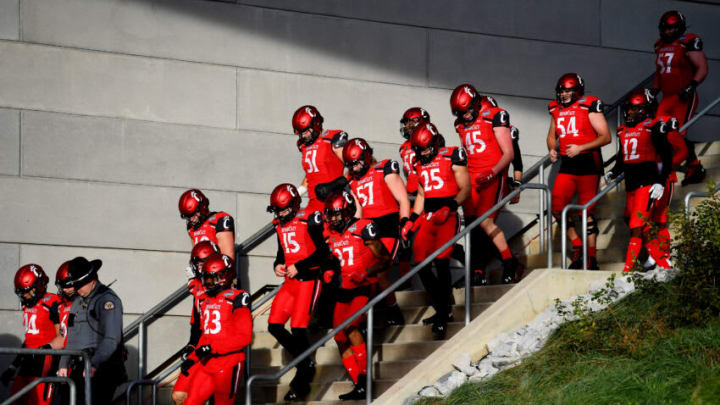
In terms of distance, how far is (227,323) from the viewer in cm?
918

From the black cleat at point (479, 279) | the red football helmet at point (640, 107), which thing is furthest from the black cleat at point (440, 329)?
the red football helmet at point (640, 107)

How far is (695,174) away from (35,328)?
717cm

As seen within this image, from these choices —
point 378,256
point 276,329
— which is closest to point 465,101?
point 378,256

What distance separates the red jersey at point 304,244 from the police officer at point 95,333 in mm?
1638

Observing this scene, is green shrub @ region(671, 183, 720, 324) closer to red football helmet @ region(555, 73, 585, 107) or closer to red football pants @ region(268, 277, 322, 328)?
red football helmet @ region(555, 73, 585, 107)

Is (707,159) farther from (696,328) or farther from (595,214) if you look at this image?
(696,328)

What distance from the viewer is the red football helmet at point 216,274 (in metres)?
9.28

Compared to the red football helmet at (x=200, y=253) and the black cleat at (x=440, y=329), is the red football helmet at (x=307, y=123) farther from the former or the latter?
the black cleat at (x=440, y=329)

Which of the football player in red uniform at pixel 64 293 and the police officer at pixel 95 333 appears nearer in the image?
the police officer at pixel 95 333

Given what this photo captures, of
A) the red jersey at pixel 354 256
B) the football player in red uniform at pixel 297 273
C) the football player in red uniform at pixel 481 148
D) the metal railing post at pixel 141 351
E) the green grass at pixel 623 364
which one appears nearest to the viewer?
the green grass at pixel 623 364

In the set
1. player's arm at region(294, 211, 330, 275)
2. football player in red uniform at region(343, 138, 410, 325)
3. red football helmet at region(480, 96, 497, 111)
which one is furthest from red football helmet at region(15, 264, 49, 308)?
red football helmet at region(480, 96, 497, 111)

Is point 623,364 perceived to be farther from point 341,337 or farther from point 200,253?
point 200,253

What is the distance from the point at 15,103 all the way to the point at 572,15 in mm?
7261

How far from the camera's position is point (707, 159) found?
12312mm
